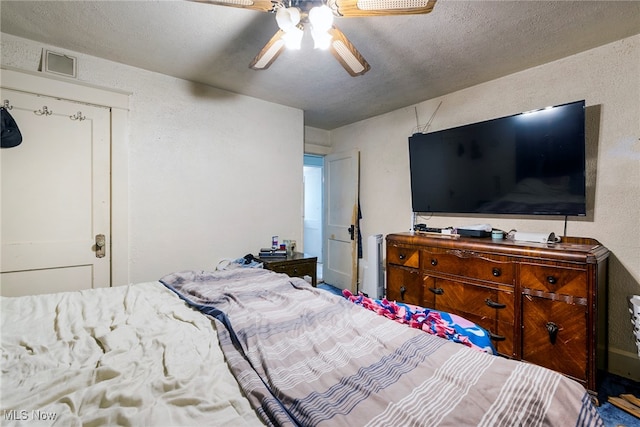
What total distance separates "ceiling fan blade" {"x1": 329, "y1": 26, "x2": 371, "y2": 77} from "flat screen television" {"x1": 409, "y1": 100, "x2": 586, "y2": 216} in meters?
1.37

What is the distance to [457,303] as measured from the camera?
7.41 feet

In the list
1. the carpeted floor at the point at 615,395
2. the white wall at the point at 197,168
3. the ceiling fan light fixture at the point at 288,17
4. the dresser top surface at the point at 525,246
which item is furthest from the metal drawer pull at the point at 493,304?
the ceiling fan light fixture at the point at 288,17

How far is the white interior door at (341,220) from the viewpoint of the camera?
3.96 metres

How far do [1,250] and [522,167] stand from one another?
4.05 metres

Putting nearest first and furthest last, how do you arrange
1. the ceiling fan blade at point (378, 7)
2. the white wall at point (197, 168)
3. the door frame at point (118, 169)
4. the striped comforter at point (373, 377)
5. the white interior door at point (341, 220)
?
the striped comforter at point (373, 377)
the ceiling fan blade at point (378, 7)
the door frame at point (118, 169)
the white wall at point (197, 168)
the white interior door at point (341, 220)

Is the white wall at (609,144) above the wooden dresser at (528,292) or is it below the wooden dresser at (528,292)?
above

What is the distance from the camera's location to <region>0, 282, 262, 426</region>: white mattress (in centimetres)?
69

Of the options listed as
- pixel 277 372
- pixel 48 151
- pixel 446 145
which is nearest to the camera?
pixel 277 372

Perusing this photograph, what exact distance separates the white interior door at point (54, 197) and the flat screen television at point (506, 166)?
303 cm

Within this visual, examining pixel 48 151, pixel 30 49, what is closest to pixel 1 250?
pixel 48 151

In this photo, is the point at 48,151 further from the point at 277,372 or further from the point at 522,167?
the point at 522,167

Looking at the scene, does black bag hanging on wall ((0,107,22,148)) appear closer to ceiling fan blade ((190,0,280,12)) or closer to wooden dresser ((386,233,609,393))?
ceiling fan blade ((190,0,280,12))

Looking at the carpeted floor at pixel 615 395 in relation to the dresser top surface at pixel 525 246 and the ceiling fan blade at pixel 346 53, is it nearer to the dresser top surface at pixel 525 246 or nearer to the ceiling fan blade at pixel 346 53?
the dresser top surface at pixel 525 246

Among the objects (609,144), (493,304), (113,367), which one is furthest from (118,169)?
(609,144)
